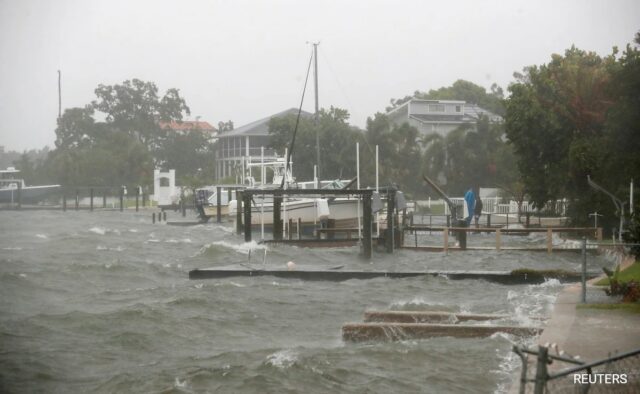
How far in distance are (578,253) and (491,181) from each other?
1221 inches

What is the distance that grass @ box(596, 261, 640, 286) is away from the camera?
1630 centimetres

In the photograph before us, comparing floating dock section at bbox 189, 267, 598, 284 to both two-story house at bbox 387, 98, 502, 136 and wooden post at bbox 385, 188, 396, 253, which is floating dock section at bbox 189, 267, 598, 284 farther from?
two-story house at bbox 387, 98, 502, 136

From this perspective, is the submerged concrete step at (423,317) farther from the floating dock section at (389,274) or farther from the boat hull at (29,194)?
the boat hull at (29,194)

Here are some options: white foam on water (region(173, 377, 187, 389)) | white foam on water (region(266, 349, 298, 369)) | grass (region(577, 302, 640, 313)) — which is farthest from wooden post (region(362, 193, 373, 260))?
white foam on water (region(173, 377, 187, 389))

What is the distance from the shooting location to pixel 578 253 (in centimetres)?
3198

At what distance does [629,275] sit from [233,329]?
7.57 metres

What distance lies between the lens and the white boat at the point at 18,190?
2766 inches

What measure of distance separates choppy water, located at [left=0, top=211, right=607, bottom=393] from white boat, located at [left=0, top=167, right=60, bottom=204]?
41004 millimetres

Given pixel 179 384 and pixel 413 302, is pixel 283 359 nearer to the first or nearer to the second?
pixel 179 384

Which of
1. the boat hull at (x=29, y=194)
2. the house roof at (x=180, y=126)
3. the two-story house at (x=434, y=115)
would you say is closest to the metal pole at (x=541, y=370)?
the two-story house at (x=434, y=115)

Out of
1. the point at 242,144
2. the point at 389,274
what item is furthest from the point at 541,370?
the point at 242,144

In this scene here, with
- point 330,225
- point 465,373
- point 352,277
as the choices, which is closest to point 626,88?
point 352,277

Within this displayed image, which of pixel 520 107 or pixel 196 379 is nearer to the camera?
pixel 196 379

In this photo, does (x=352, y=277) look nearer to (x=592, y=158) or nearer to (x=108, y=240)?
(x=592, y=158)
